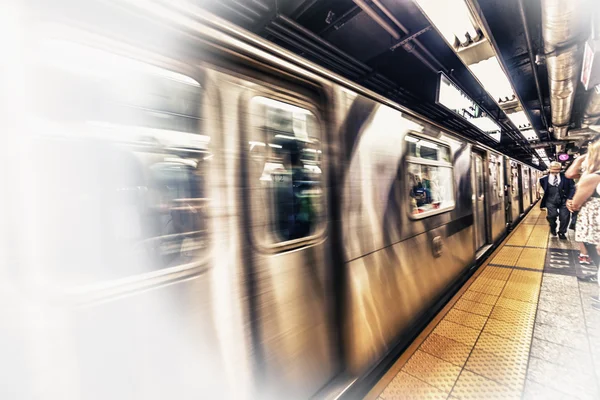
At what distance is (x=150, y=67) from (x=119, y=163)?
0.46 meters

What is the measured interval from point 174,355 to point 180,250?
468 mm

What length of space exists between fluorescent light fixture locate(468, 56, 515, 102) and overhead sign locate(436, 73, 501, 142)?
0.96 feet

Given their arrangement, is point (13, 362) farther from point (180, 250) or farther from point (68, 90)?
point (68, 90)

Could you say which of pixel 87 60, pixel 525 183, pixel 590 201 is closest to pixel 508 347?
pixel 590 201

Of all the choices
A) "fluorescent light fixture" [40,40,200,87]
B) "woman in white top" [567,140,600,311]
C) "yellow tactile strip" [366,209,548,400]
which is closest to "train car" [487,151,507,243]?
"yellow tactile strip" [366,209,548,400]

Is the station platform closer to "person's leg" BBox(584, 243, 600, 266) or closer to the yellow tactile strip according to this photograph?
the yellow tactile strip

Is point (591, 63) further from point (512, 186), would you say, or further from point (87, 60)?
point (512, 186)

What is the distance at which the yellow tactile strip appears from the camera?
6.81 ft

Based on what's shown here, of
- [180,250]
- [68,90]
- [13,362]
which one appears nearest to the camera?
[13,362]

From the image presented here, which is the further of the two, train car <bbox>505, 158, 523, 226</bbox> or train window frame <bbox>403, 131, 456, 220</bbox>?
train car <bbox>505, 158, 523, 226</bbox>

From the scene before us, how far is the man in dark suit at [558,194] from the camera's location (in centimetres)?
633

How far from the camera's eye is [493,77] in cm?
380

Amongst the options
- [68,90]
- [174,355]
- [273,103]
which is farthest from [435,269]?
[68,90]

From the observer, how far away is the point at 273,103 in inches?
63.5
